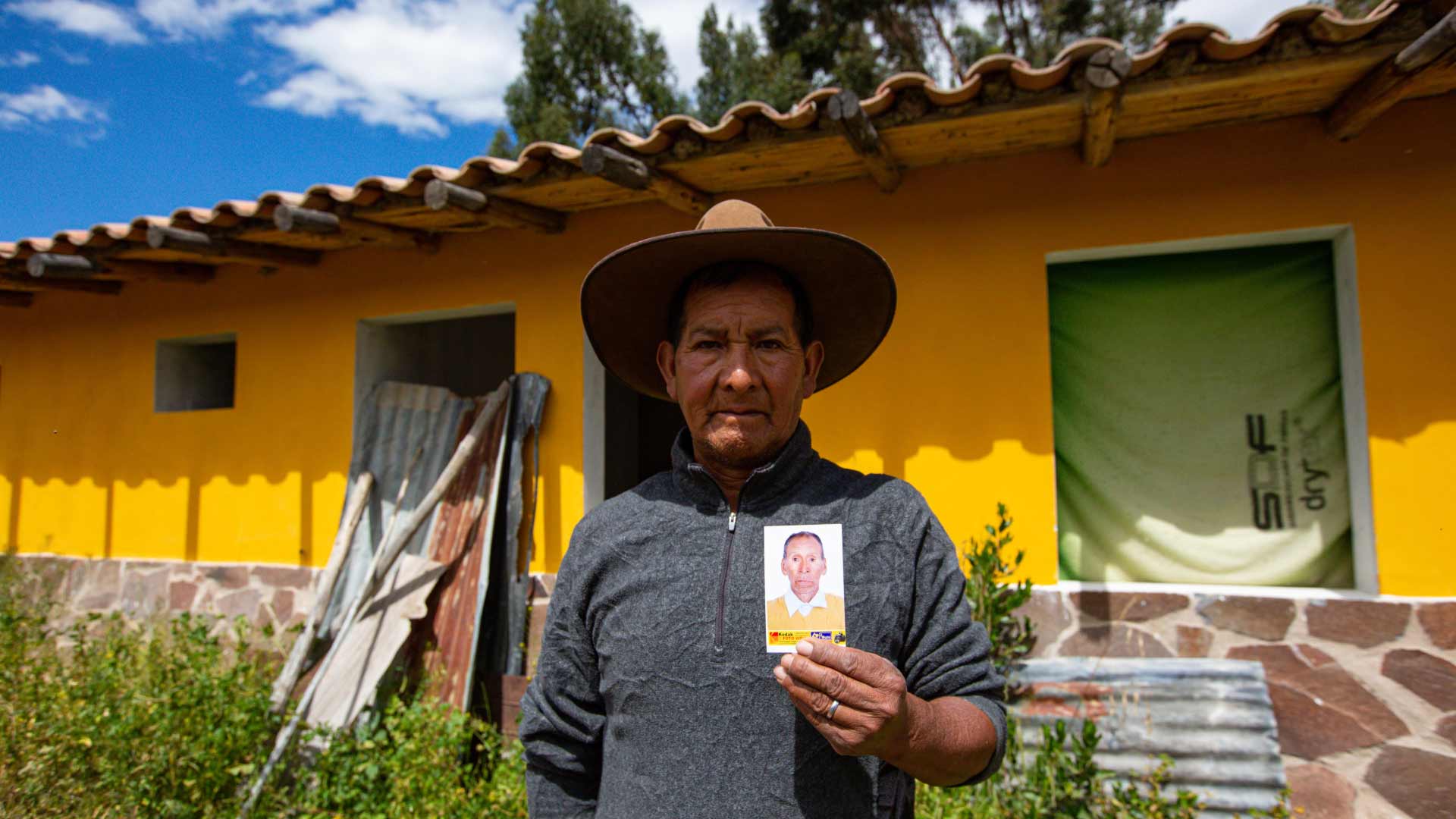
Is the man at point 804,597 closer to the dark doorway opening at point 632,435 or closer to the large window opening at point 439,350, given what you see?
the dark doorway opening at point 632,435

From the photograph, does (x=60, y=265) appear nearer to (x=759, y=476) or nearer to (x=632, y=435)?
(x=632, y=435)

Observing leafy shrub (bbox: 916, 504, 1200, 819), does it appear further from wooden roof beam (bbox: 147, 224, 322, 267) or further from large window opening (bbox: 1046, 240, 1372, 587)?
wooden roof beam (bbox: 147, 224, 322, 267)

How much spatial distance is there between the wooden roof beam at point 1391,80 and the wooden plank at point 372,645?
4869 millimetres

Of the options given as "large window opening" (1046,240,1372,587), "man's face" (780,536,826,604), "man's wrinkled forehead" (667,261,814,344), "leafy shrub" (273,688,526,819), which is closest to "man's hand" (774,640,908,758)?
"man's face" (780,536,826,604)

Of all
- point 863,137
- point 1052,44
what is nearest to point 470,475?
point 863,137

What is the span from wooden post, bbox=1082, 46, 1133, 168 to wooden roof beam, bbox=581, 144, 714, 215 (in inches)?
73.5

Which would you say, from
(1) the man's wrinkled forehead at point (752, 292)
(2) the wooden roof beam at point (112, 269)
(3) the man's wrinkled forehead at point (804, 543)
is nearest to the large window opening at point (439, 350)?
(2) the wooden roof beam at point (112, 269)

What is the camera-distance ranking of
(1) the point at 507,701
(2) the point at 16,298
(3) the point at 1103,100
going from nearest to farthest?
(3) the point at 1103,100 < (1) the point at 507,701 < (2) the point at 16,298

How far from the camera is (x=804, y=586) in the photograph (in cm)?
118

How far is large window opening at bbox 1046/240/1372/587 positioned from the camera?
374 centimetres

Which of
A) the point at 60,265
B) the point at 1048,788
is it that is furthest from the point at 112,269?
the point at 1048,788

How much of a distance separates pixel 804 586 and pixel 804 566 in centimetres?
3

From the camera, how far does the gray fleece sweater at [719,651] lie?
4.25 feet

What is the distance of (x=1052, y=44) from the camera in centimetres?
1315
